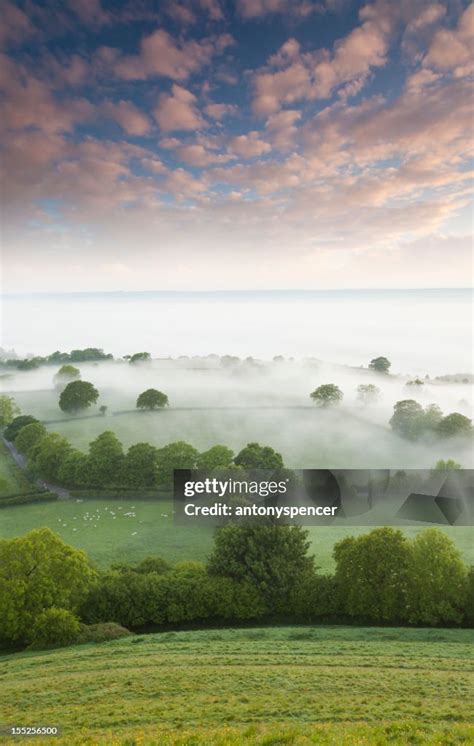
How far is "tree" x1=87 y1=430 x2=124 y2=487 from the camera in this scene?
56531mm

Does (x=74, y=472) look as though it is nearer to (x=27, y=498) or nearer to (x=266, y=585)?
(x=27, y=498)

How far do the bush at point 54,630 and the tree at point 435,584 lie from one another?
24.2 meters

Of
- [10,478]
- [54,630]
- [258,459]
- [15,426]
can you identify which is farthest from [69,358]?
[54,630]

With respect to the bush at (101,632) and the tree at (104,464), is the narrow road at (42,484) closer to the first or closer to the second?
the tree at (104,464)

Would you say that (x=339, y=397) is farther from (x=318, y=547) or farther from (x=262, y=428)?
(x=318, y=547)

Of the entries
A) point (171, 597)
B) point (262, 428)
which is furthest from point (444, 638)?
point (262, 428)

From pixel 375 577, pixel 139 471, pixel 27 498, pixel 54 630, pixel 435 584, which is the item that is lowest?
pixel 54 630

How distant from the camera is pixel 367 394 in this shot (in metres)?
91.7

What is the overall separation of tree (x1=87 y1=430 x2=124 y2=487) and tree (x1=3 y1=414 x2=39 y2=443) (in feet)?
78.1

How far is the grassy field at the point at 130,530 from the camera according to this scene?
40.7m

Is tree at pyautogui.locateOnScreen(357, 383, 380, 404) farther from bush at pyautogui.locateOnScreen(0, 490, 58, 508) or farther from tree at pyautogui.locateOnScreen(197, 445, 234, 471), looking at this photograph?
bush at pyautogui.locateOnScreen(0, 490, 58, 508)

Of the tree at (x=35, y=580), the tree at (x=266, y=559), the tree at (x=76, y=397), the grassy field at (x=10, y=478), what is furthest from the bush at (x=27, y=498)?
the tree at (x=76, y=397)

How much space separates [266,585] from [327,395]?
6417 cm

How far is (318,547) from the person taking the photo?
41.7 m
